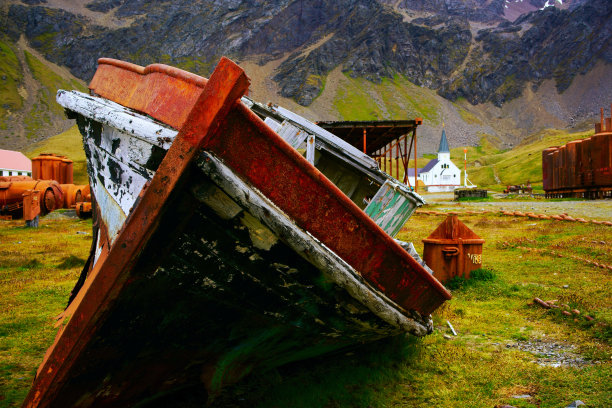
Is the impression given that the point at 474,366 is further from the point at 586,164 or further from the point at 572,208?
the point at 586,164

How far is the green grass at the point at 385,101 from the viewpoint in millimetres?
113062

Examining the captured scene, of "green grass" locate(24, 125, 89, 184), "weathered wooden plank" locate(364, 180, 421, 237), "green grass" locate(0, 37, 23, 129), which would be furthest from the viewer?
"green grass" locate(0, 37, 23, 129)

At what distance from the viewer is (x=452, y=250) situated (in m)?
5.44

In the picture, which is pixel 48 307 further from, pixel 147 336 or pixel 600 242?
pixel 600 242

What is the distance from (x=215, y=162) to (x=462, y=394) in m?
2.60

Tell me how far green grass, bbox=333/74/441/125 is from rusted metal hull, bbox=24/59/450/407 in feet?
355

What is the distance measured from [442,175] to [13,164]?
2835 inches

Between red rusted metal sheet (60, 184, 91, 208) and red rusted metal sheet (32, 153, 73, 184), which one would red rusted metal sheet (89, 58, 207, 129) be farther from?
red rusted metal sheet (32, 153, 73, 184)

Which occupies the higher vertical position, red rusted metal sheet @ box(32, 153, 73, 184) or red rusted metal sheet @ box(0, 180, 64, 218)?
red rusted metal sheet @ box(32, 153, 73, 184)

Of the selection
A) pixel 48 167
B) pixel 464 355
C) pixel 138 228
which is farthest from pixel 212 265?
pixel 48 167

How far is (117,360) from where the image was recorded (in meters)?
2.12

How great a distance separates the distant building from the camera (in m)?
47.3

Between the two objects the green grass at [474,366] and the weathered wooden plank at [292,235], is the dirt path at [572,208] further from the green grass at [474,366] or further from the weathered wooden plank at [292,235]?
the weathered wooden plank at [292,235]

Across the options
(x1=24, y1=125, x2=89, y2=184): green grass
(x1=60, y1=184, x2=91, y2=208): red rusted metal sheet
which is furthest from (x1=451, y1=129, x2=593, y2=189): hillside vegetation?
(x1=24, y1=125, x2=89, y2=184): green grass
